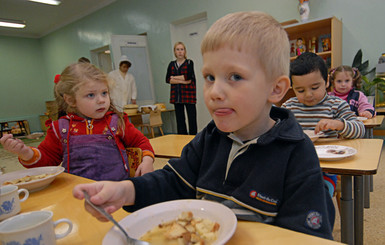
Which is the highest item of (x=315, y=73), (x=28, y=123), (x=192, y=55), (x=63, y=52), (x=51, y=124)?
(x=63, y=52)

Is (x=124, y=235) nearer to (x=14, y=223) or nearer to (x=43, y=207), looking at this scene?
(x=14, y=223)

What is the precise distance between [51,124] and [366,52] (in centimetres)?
405

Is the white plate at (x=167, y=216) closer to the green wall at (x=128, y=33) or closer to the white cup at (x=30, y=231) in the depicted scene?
the white cup at (x=30, y=231)

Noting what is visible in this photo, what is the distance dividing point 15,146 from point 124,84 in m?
4.69

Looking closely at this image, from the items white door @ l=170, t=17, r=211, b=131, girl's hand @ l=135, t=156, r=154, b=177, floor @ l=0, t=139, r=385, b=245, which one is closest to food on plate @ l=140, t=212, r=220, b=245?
girl's hand @ l=135, t=156, r=154, b=177

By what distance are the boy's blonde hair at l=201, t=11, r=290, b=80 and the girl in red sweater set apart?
2.75 feet

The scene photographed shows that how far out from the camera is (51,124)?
1327 mm

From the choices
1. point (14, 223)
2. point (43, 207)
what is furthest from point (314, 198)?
point (43, 207)

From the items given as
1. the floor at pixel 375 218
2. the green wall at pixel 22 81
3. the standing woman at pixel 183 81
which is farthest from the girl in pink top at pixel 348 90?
the green wall at pixel 22 81

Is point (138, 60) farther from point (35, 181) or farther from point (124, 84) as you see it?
point (35, 181)

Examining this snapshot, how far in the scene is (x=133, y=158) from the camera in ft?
4.60

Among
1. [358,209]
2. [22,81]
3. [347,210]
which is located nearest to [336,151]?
[347,210]

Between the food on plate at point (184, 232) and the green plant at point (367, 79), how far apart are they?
A: 3.74 meters

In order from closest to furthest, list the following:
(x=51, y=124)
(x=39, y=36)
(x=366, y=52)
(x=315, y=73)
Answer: (x=51, y=124) < (x=315, y=73) < (x=366, y=52) < (x=39, y=36)
